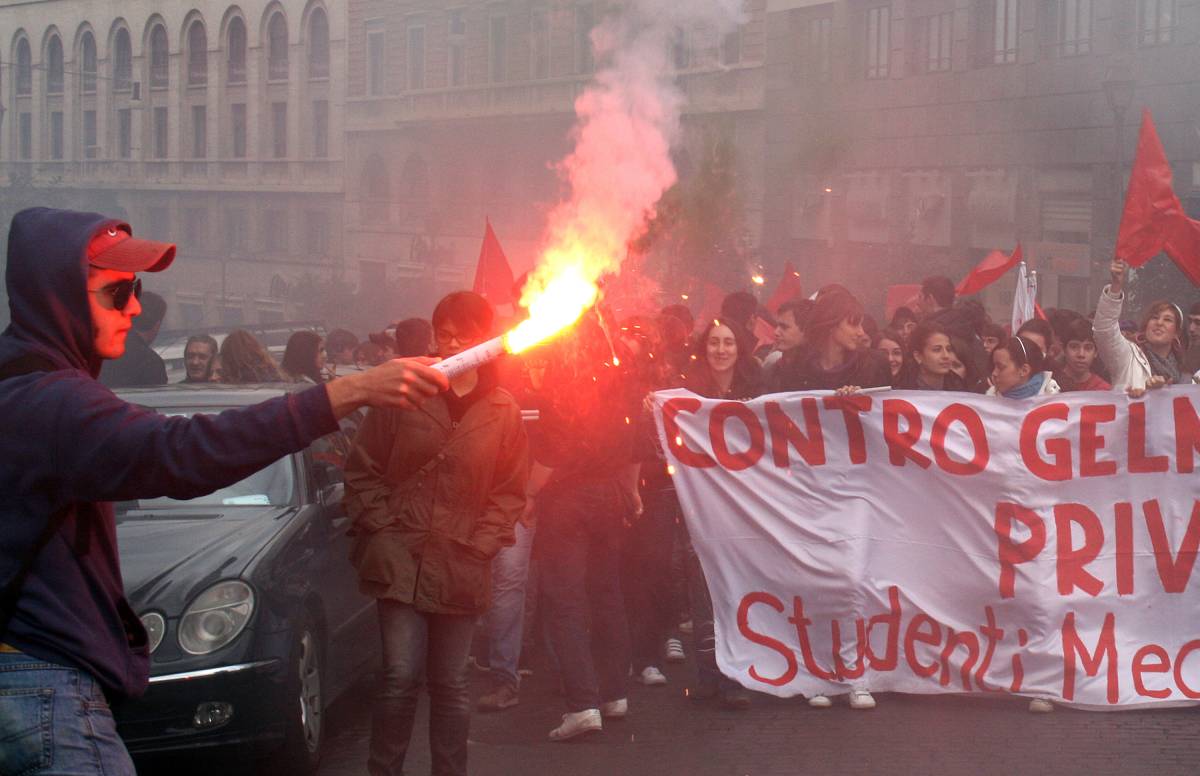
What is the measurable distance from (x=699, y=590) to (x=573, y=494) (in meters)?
0.86

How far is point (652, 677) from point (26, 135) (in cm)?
5351

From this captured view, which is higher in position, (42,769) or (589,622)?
(42,769)

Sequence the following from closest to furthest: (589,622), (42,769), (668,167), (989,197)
Answer: 1. (42,769)
2. (589,622)
3. (668,167)
4. (989,197)

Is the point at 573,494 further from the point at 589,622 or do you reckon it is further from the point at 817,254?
the point at 817,254

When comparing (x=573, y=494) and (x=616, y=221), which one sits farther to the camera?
(x=616, y=221)

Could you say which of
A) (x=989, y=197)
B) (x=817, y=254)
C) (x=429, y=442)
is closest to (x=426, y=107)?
(x=817, y=254)

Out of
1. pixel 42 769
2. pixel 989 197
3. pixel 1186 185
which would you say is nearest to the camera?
pixel 42 769

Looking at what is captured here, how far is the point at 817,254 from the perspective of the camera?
100 feet

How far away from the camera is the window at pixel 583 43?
3026cm

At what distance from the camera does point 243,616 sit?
206 inches

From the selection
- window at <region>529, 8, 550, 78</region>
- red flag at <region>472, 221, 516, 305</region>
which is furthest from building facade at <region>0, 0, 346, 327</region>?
red flag at <region>472, 221, 516, 305</region>

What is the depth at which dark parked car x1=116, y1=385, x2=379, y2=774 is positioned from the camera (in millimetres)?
5070

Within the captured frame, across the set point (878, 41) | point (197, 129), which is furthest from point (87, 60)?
point (878, 41)

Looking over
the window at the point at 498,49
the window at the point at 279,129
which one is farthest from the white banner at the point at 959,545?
the window at the point at 279,129
